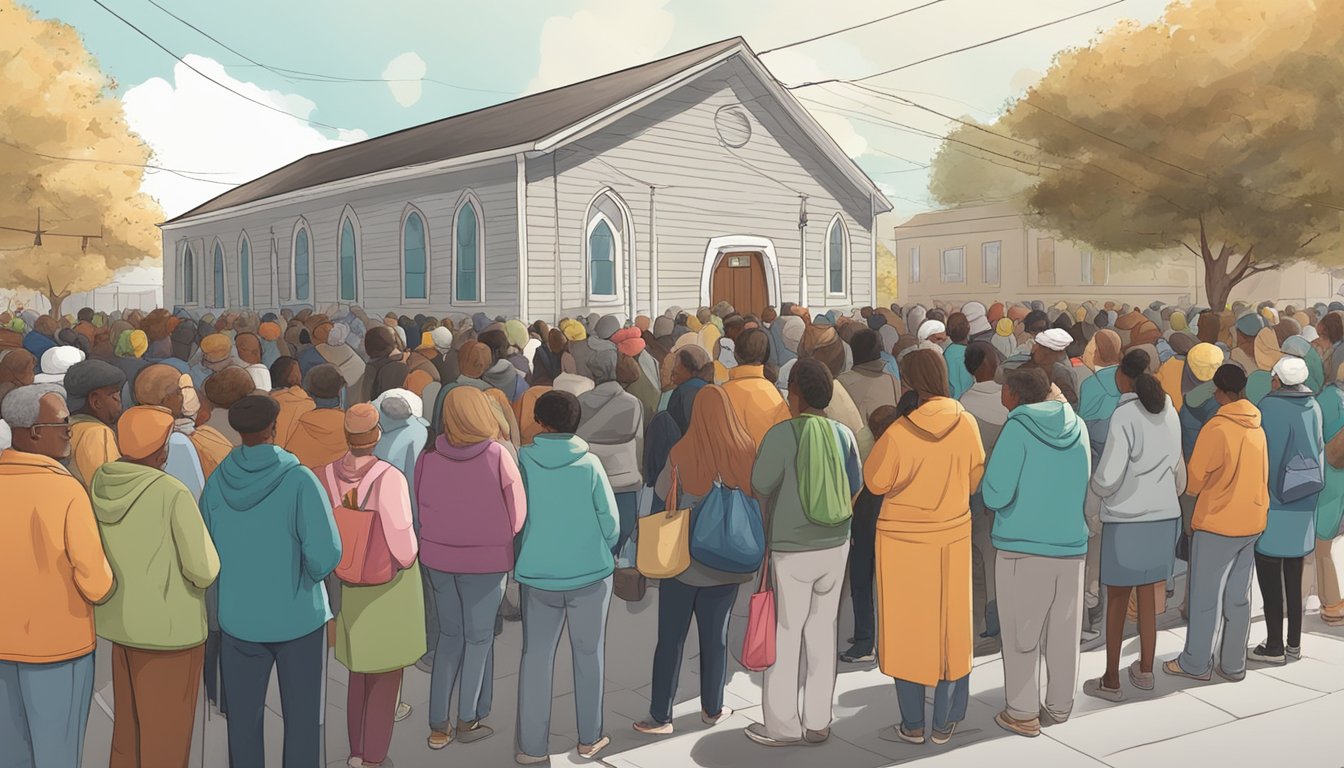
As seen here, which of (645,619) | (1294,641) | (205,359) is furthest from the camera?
(205,359)

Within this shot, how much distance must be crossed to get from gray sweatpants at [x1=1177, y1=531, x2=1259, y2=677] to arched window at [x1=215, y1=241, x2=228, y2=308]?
31313 mm

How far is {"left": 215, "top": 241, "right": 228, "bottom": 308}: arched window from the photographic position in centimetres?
3275

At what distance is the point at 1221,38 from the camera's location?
30828mm

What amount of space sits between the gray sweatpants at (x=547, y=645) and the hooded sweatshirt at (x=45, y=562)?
6.35ft

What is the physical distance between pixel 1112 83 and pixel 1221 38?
307cm

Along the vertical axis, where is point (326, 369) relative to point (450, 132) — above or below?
below

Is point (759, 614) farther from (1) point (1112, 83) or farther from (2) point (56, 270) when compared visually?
(2) point (56, 270)

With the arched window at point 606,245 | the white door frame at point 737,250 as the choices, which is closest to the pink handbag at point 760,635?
the arched window at point 606,245

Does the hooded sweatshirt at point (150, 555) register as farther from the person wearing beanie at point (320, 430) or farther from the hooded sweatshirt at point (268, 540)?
the person wearing beanie at point (320, 430)

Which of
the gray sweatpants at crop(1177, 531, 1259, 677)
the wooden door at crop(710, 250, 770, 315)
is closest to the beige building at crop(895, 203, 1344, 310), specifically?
the wooden door at crop(710, 250, 770, 315)

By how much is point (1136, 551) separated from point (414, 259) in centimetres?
1939

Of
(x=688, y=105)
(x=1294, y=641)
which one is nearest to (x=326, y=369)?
(x=1294, y=641)

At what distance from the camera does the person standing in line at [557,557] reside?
17.1ft

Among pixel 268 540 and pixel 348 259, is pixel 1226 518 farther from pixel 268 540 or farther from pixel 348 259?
pixel 348 259
